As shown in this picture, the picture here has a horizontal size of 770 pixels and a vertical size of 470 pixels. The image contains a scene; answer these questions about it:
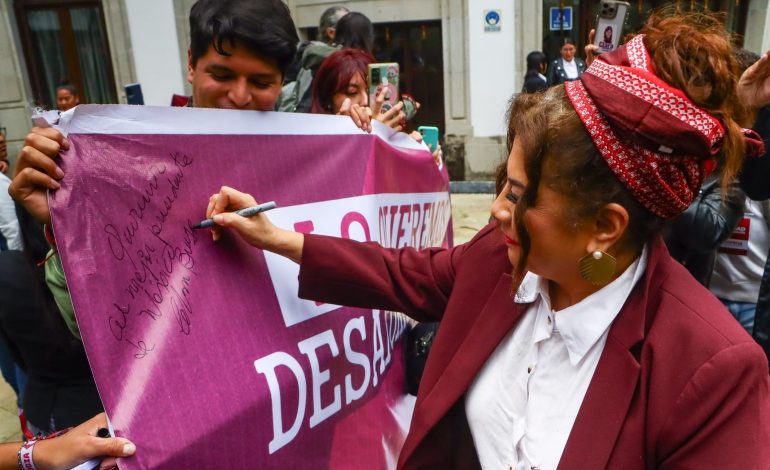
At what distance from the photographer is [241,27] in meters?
1.42

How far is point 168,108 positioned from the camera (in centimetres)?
119

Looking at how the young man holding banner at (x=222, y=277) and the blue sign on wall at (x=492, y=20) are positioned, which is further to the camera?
the blue sign on wall at (x=492, y=20)

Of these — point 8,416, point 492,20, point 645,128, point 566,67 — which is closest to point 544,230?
point 645,128

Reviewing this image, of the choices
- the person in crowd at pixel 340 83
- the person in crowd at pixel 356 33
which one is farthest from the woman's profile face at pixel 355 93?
the person in crowd at pixel 356 33

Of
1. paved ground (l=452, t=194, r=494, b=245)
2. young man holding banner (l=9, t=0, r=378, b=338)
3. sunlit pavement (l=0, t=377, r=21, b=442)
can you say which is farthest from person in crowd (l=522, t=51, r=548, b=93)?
young man holding banner (l=9, t=0, r=378, b=338)

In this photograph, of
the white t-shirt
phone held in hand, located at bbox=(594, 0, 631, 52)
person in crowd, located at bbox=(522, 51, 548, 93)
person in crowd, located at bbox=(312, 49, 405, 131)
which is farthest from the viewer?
person in crowd, located at bbox=(522, 51, 548, 93)

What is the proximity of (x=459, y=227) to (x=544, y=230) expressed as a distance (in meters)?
5.42

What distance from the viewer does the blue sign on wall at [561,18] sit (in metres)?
8.57

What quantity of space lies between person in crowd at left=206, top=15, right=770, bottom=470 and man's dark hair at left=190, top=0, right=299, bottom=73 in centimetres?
44

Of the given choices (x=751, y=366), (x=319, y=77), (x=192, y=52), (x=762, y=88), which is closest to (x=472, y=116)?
(x=319, y=77)

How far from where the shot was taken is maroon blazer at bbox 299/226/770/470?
0.93m

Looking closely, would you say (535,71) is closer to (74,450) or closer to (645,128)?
(645,128)

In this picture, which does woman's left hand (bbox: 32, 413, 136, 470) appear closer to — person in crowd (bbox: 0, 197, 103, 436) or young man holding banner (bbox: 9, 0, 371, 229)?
person in crowd (bbox: 0, 197, 103, 436)

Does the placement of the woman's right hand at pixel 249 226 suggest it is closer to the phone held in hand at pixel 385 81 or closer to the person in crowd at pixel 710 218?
the phone held in hand at pixel 385 81
